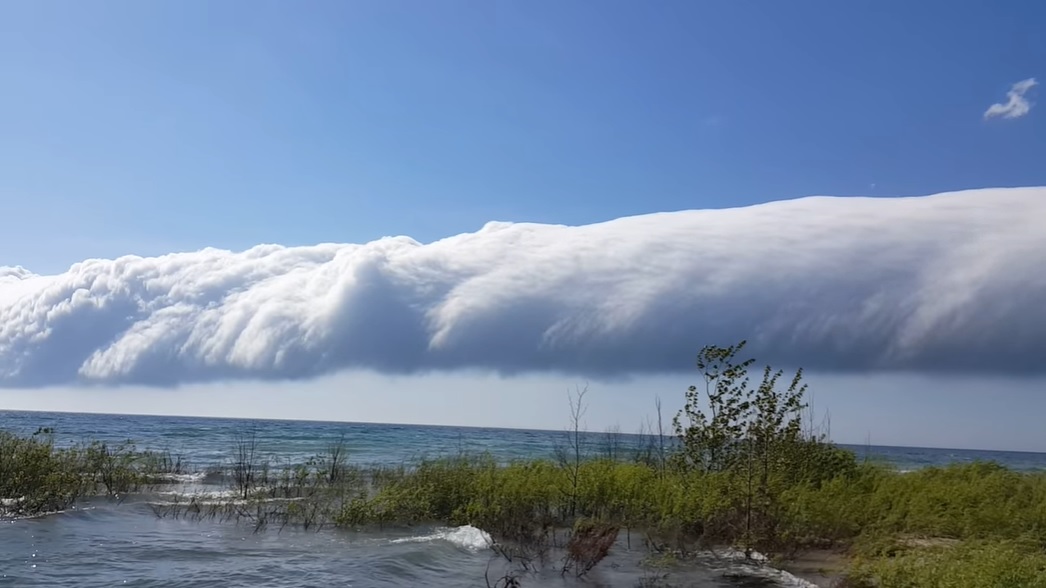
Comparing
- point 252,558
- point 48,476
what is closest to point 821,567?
point 252,558

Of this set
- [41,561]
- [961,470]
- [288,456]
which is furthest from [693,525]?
[288,456]

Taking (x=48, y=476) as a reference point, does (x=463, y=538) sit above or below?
below

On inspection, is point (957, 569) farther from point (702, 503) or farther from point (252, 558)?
point (252, 558)

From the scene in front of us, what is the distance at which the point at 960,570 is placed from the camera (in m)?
9.96

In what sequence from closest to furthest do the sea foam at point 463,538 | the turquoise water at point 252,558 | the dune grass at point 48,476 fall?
the turquoise water at point 252,558 → the sea foam at point 463,538 → the dune grass at point 48,476

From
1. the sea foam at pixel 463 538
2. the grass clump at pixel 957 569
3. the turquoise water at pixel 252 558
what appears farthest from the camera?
the sea foam at pixel 463 538

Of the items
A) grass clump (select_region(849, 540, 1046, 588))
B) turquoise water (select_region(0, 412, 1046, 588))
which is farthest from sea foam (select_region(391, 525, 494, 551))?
grass clump (select_region(849, 540, 1046, 588))

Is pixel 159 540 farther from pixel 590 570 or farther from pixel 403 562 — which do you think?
pixel 590 570

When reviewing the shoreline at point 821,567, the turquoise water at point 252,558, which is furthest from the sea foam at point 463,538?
the shoreline at point 821,567

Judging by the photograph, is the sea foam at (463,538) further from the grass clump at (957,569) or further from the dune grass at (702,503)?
the grass clump at (957,569)

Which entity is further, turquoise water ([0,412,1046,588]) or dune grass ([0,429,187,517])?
dune grass ([0,429,187,517])

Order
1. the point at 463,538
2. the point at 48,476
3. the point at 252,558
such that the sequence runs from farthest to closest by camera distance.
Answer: the point at 48,476 < the point at 463,538 < the point at 252,558

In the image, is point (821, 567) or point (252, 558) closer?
point (821, 567)

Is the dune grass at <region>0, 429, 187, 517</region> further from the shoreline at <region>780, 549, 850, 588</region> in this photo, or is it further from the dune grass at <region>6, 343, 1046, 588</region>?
the shoreline at <region>780, 549, 850, 588</region>
